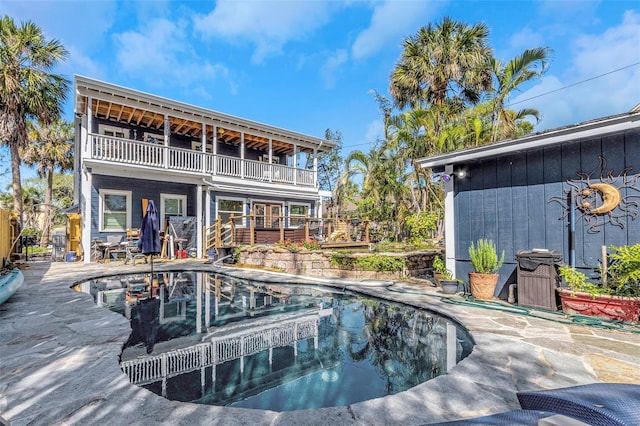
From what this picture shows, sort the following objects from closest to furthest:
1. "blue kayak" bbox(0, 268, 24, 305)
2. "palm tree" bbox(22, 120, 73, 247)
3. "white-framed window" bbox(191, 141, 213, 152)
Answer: "blue kayak" bbox(0, 268, 24, 305), "white-framed window" bbox(191, 141, 213, 152), "palm tree" bbox(22, 120, 73, 247)

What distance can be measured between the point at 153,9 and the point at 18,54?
18.6ft

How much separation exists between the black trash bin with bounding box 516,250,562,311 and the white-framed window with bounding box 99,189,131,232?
13.2 meters

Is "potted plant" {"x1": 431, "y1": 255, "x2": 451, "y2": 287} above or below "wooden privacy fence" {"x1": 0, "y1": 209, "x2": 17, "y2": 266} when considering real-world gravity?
below

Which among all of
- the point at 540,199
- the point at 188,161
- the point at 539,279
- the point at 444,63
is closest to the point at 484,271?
the point at 539,279

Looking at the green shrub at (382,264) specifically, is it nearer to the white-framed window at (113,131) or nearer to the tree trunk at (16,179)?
the white-framed window at (113,131)

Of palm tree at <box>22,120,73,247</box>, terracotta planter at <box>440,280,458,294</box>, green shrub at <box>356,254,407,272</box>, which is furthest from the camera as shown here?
palm tree at <box>22,120,73,247</box>

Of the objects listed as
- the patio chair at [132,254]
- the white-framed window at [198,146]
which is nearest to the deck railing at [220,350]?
the patio chair at [132,254]

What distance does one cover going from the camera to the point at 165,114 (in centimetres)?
1231

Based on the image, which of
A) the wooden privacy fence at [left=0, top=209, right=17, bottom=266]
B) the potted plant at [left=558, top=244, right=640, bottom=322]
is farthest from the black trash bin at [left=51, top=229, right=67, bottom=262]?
the potted plant at [left=558, top=244, right=640, bottom=322]

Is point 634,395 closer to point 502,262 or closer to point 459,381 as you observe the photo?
point 459,381

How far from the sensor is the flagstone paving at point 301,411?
2184 mm

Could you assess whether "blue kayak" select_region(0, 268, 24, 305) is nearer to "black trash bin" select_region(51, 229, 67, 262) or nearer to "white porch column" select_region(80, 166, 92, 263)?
"white porch column" select_region(80, 166, 92, 263)

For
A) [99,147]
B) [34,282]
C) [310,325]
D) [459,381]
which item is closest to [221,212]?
[99,147]

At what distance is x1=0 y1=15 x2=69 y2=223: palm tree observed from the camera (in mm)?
11891
